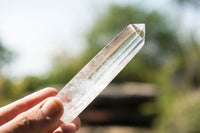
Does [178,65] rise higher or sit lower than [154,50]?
lower

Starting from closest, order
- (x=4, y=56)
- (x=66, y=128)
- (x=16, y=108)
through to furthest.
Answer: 1. (x=66, y=128)
2. (x=16, y=108)
3. (x=4, y=56)

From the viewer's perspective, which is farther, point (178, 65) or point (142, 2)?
point (142, 2)

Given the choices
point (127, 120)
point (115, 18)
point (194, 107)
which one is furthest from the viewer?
point (115, 18)

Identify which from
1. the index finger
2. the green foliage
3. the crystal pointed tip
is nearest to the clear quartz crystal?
the crystal pointed tip

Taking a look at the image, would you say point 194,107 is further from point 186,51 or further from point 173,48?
point 173,48

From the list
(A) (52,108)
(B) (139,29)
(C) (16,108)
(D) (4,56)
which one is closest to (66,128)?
(A) (52,108)

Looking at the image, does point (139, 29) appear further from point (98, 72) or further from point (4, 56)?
point (4, 56)

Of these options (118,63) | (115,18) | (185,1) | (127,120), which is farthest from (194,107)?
(115,18)
